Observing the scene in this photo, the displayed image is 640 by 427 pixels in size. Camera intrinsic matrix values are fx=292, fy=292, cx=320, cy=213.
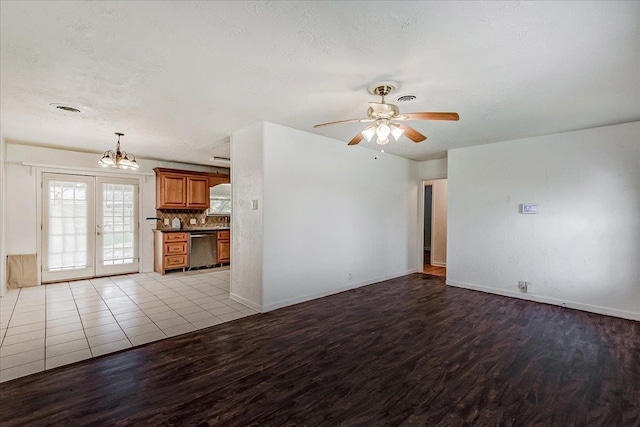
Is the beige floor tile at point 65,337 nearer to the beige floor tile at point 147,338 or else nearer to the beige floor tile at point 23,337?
the beige floor tile at point 23,337

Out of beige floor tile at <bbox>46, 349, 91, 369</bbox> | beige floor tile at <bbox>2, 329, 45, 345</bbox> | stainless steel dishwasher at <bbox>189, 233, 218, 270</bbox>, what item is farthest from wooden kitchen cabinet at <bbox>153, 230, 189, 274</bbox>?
beige floor tile at <bbox>46, 349, 91, 369</bbox>

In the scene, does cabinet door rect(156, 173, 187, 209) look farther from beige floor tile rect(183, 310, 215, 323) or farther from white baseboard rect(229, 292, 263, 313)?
beige floor tile rect(183, 310, 215, 323)

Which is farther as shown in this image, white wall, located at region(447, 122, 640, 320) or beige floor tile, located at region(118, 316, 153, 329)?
white wall, located at region(447, 122, 640, 320)

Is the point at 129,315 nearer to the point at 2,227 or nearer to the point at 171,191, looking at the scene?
the point at 2,227

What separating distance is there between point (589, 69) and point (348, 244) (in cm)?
360

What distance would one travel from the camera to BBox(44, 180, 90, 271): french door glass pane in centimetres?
554

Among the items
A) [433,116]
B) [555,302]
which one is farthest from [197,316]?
[555,302]

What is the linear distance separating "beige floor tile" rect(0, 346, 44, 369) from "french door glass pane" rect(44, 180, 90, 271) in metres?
3.59

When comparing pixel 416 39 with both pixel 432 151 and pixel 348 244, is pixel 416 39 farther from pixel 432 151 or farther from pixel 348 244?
pixel 432 151

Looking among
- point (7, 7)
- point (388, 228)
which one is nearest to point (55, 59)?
point (7, 7)

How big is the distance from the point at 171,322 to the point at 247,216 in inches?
64.4

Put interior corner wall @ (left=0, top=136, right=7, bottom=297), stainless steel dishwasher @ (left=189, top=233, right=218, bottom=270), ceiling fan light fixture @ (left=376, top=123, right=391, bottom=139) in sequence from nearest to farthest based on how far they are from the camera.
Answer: ceiling fan light fixture @ (left=376, top=123, right=391, bottom=139) < interior corner wall @ (left=0, top=136, right=7, bottom=297) < stainless steel dishwasher @ (left=189, top=233, right=218, bottom=270)

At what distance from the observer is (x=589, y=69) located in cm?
239

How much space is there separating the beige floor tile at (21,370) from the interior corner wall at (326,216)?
2213 millimetres
